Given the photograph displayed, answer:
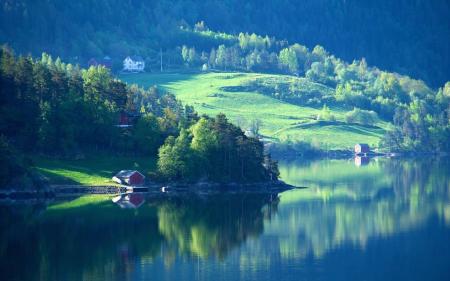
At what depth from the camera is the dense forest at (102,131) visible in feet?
446

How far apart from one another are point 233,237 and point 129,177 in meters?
34.6

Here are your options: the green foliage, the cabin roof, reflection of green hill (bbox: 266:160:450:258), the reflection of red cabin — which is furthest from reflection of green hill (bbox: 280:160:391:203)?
the cabin roof

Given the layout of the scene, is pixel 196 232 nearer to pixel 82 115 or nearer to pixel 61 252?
pixel 61 252

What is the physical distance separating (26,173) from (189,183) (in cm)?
2431

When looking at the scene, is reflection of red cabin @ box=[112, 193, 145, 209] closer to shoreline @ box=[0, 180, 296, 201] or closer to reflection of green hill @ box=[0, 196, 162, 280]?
shoreline @ box=[0, 180, 296, 201]

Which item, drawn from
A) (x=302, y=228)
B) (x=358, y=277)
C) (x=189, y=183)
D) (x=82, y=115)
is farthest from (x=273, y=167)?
(x=358, y=277)

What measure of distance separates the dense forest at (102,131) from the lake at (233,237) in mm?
7462

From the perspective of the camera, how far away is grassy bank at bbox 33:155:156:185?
128m

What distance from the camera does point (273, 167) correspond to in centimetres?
14262

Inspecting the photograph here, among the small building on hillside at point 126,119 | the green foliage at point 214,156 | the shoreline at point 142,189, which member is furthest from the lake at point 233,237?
the small building on hillside at point 126,119

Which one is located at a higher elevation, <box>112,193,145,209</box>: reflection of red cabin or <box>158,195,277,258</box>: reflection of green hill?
<box>112,193,145,209</box>: reflection of red cabin

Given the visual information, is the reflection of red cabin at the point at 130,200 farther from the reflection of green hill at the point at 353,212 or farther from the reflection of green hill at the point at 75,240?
the reflection of green hill at the point at 353,212

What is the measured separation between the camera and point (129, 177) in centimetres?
13138

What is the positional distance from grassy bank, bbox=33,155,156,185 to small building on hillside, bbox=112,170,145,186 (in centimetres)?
105
